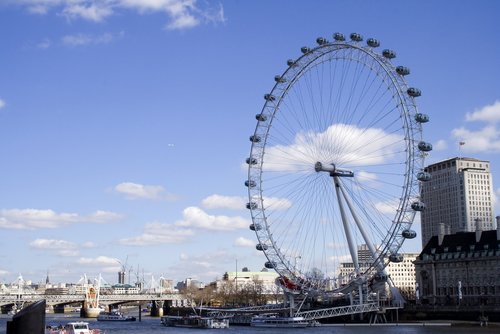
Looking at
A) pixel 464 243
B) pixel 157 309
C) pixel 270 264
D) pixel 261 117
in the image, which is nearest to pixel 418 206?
pixel 270 264

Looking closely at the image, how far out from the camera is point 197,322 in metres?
102

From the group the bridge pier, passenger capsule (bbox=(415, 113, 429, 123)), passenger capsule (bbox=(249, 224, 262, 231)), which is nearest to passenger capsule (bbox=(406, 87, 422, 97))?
passenger capsule (bbox=(415, 113, 429, 123))

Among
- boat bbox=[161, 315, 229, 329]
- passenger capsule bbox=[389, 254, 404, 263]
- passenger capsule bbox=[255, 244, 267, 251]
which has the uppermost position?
passenger capsule bbox=[255, 244, 267, 251]

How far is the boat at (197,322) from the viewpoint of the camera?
97.6 meters

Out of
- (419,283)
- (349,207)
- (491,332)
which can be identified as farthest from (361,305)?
(419,283)

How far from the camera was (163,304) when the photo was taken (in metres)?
198

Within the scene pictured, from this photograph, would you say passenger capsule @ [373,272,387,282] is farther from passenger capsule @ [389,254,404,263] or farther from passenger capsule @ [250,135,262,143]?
passenger capsule @ [250,135,262,143]

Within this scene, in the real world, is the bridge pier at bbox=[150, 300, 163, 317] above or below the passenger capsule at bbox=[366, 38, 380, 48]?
below

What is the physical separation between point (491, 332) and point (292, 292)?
29.8m

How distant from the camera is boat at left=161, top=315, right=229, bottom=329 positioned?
97.6 meters

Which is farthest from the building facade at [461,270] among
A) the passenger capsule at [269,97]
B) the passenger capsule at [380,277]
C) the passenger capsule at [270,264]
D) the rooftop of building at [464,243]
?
the passenger capsule at [269,97]

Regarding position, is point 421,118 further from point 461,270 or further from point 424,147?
point 461,270

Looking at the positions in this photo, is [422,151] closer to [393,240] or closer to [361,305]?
[393,240]

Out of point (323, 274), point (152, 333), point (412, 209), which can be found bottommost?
point (152, 333)
